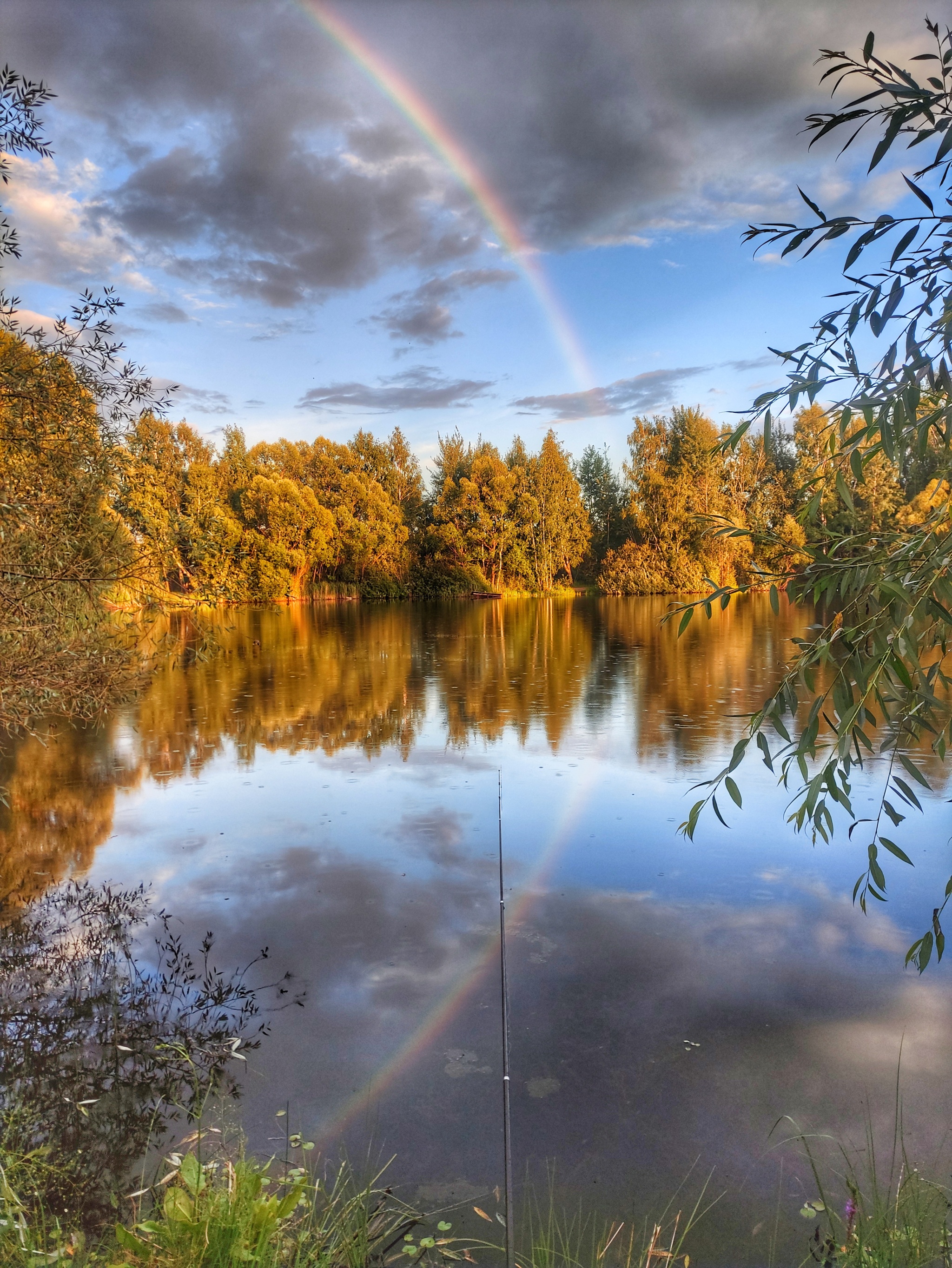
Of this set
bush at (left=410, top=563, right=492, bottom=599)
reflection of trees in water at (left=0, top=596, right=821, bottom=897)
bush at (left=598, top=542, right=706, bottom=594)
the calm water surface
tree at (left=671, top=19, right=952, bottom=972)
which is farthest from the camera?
bush at (left=410, top=563, right=492, bottom=599)

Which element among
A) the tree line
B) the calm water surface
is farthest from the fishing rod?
the tree line

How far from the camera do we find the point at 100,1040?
367cm

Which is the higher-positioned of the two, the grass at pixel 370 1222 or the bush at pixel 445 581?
the bush at pixel 445 581

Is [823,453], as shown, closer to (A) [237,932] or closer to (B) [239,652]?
(A) [237,932]

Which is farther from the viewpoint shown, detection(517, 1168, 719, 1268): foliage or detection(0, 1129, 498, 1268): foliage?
detection(517, 1168, 719, 1268): foliage

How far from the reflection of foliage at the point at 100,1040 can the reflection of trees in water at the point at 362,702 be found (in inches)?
44.4

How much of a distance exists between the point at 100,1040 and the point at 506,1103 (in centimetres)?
178

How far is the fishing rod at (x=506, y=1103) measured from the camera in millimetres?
2561

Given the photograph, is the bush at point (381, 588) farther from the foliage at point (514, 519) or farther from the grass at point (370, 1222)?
the grass at point (370, 1222)

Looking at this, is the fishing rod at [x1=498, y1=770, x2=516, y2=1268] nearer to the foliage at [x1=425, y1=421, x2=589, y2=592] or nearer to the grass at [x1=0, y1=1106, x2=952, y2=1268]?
the grass at [x1=0, y1=1106, x2=952, y2=1268]

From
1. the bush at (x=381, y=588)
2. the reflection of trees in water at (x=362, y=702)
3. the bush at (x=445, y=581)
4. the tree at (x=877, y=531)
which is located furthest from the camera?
the bush at (x=445, y=581)

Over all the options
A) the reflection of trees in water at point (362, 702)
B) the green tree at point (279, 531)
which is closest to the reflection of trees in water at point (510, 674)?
the reflection of trees in water at point (362, 702)

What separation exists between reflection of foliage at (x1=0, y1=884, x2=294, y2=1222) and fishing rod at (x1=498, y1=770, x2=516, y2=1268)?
106cm

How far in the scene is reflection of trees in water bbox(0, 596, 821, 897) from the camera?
7.40 meters
